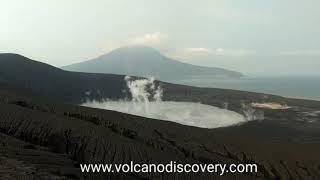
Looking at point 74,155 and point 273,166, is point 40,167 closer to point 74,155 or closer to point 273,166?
point 74,155

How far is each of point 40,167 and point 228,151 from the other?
29697mm

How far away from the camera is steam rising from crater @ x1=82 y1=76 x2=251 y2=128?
106 meters

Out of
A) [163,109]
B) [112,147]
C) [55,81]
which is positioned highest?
[55,81]

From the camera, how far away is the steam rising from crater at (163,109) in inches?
4190

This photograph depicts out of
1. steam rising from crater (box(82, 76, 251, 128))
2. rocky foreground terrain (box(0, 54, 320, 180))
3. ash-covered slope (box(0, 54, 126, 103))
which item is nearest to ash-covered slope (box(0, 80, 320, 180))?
rocky foreground terrain (box(0, 54, 320, 180))

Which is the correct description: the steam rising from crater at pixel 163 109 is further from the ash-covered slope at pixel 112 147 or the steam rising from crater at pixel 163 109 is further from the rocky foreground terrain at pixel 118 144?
the ash-covered slope at pixel 112 147

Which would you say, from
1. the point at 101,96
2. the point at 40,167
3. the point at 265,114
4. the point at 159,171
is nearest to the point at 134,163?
the point at 159,171

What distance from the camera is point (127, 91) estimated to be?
160 meters

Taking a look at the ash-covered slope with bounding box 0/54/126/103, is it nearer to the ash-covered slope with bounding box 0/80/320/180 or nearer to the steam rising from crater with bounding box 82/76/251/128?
the steam rising from crater with bounding box 82/76/251/128

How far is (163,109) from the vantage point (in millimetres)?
128000

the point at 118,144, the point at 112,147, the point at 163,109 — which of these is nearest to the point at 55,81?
the point at 163,109

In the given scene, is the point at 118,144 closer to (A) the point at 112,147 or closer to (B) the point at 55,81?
(A) the point at 112,147

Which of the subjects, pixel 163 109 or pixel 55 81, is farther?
Answer: pixel 55 81

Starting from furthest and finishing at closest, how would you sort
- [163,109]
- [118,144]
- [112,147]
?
[163,109] → [118,144] → [112,147]
